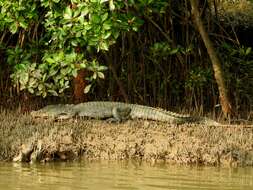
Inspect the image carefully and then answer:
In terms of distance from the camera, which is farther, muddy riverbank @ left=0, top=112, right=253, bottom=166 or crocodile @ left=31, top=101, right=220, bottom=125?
crocodile @ left=31, top=101, right=220, bottom=125

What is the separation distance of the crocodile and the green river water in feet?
6.76

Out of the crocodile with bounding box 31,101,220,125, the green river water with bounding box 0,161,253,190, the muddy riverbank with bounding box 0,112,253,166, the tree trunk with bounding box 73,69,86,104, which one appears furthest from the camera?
the tree trunk with bounding box 73,69,86,104

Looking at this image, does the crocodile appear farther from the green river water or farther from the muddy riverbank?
the green river water

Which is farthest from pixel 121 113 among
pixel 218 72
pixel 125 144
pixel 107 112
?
pixel 125 144

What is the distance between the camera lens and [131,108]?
9906 mm

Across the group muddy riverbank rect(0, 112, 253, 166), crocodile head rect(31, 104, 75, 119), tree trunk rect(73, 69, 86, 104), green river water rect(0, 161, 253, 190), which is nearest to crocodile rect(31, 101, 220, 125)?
crocodile head rect(31, 104, 75, 119)

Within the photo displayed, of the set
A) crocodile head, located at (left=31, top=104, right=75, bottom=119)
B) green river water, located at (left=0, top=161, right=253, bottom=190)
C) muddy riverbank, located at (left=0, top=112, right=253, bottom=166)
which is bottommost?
green river water, located at (left=0, top=161, right=253, bottom=190)

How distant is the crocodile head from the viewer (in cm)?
967

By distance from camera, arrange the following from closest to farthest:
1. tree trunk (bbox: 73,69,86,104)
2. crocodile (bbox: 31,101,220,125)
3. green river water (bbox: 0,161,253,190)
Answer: green river water (bbox: 0,161,253,190) < crocodile (bbox: 31,101,220,125) < tree trunk (bbox: 73,69,86,104)

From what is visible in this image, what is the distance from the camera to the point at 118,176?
22.1 feet

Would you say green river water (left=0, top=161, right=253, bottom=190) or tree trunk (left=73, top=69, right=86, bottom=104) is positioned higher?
tree trunk (left=73, top=69, right=86, bottom=104)

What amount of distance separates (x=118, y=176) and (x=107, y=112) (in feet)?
10.6

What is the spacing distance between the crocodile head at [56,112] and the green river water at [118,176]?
2161mm

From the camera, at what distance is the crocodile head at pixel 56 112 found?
967 centimetres
